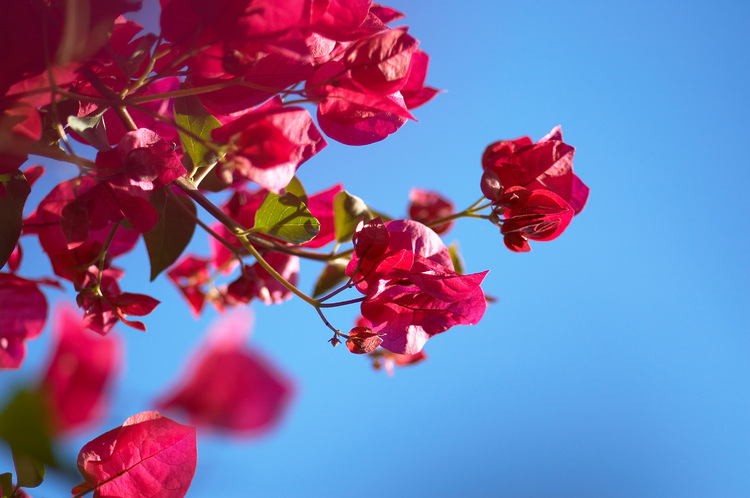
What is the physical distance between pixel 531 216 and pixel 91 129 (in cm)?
27

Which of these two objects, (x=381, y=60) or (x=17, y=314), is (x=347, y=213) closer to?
(x=381, y=60)

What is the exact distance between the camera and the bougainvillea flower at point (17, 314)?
377 mm

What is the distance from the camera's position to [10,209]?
0.30 meters

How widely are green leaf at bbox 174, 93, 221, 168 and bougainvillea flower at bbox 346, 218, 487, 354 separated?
0.38 feet

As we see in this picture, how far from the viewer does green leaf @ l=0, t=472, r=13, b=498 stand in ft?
0.99

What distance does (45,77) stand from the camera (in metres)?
0.27

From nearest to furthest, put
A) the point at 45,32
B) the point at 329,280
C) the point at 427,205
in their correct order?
the point at 45,32 → the point at 329,280 → the point at 427,205

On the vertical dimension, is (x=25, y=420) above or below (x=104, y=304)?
below

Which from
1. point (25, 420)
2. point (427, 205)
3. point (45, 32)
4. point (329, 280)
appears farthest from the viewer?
point (427, 205)

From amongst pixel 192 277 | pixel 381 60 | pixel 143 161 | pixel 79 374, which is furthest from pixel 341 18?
pixel 192 277

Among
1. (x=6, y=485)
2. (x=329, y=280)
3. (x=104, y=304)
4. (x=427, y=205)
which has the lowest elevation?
(x=6, y=485)

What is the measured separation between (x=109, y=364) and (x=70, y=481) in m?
0.06

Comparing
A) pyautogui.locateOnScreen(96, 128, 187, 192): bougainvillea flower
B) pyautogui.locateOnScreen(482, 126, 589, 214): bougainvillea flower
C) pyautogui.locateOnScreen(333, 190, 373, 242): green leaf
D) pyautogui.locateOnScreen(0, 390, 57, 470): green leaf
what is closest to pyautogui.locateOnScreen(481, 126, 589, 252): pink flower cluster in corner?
pyautogui.locateOnScreen(482, 126, 589, 214): bougainvillea flower

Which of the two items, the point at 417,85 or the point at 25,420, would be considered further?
the point at 417,85
